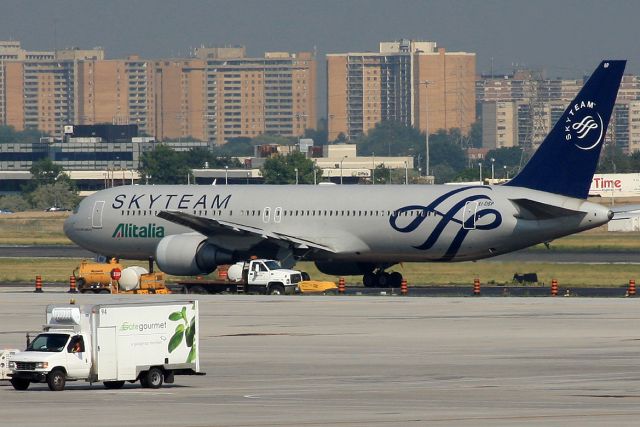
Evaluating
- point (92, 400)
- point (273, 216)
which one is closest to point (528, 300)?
point (273, 216)

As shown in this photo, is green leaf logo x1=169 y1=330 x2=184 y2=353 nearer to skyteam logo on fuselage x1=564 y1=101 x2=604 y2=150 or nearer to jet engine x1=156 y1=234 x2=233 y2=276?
jet engine x1=156 y1=234 x2=233 y2=276

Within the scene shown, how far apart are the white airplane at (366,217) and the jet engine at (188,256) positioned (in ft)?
0.16

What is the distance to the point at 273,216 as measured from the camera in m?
77.2

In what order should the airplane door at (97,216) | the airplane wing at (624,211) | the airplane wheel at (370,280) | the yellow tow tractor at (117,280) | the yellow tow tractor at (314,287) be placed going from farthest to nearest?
the airplane door at (97,216) → the airplane wheel at (370,280) → the airplane wing at (624,211) → the yellow tow tractor at (314,287) → the yellow tow tractor at (117,280)

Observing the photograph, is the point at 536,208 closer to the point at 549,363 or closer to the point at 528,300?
the point at 528,300

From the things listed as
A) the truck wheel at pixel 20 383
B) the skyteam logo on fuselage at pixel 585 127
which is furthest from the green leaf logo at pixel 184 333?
the skyteam logo on fuselage at pixel 585 127

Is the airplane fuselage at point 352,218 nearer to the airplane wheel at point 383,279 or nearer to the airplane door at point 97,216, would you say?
the airplane door at point 97,216

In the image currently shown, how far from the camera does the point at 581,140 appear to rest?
2825 inches

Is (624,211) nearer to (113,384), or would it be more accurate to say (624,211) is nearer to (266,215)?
(266,215)

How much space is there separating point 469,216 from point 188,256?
13607 mm

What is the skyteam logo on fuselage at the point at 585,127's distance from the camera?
235 ft

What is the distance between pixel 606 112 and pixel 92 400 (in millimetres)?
42411

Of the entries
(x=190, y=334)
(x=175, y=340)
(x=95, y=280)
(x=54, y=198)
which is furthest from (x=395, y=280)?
(x=54, y=198)

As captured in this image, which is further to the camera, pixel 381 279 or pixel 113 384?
pixel 381 279
